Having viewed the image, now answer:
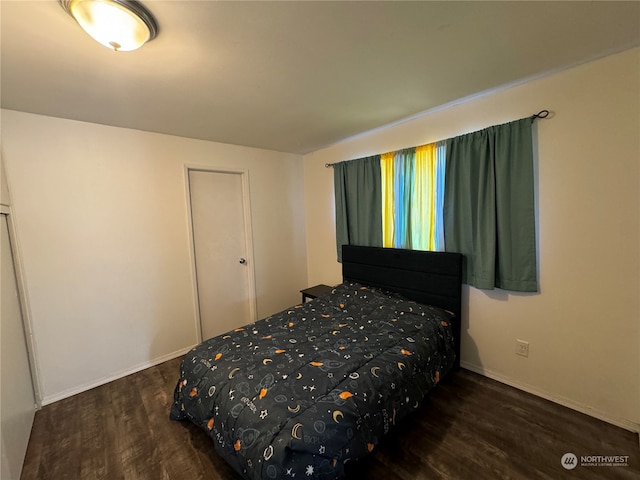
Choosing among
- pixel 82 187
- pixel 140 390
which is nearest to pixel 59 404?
pixel 140 390

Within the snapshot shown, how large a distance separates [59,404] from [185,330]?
107 centimetres

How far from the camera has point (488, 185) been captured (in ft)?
7.10

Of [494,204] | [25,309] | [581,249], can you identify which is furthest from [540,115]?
[25,309]

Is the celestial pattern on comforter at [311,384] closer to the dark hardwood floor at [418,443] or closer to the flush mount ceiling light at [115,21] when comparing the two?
the dark hardwood floor at [418,443]

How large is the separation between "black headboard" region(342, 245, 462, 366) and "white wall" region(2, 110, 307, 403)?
1.95 m

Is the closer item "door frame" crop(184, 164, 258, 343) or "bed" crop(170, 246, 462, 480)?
"bed" crop(170, 246, 462, 480)

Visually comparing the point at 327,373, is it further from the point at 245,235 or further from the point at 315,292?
the point at 245,235

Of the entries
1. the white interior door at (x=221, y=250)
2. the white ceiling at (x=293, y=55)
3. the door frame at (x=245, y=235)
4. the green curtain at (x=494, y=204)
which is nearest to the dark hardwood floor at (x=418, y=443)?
the green curtain at (x=494, y=204)

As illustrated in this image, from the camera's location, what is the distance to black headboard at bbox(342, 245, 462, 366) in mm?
2357

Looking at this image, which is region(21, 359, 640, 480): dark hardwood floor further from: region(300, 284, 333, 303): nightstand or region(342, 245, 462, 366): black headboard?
region(300, 284, 333, 303): nightstand

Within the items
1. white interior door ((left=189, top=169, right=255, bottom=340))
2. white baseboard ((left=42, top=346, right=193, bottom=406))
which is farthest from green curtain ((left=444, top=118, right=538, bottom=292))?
white baseboard ((left=42, top=346, right=193, bottom=406))

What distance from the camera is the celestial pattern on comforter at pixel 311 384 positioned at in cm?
122

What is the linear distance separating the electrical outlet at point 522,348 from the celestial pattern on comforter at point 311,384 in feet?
1.64

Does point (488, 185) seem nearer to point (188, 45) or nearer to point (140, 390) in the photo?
point (188, 45)
